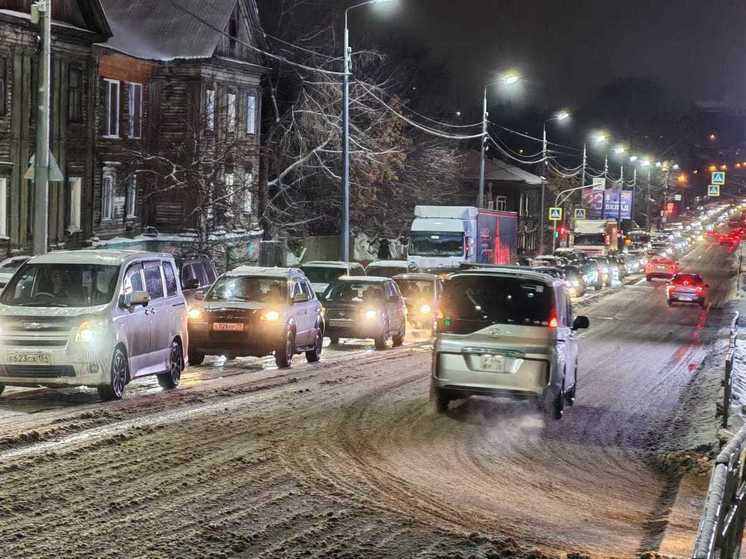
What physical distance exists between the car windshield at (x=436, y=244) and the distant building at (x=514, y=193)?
52.7 m

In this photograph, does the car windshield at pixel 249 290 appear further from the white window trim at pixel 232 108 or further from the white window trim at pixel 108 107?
the white window trim at pixel 232 108

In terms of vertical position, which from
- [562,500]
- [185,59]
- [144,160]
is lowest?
[562,500]

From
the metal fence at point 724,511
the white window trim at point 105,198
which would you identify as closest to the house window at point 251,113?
the white window trim at point 105,198

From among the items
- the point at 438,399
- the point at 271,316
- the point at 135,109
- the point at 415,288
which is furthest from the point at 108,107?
the point at 438,399

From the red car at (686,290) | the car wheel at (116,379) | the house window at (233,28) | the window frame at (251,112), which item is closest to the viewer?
the car wheel at (116,379)

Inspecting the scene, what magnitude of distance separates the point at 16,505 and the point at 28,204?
105 ft

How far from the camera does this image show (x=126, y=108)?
48.3 m

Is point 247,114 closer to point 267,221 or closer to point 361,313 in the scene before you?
point 267,221

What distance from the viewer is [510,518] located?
33.0 feet

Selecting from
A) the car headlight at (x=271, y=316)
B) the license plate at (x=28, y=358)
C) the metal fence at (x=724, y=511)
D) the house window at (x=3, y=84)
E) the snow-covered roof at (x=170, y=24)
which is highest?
the snow-covered roof at (x=170, y=24)

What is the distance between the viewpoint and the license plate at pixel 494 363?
641 inches

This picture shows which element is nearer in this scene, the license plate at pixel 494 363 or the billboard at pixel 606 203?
the license plate at pixel 494 363

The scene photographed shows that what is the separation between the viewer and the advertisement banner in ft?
342

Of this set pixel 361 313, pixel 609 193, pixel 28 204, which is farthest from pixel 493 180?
pixel 361 313
